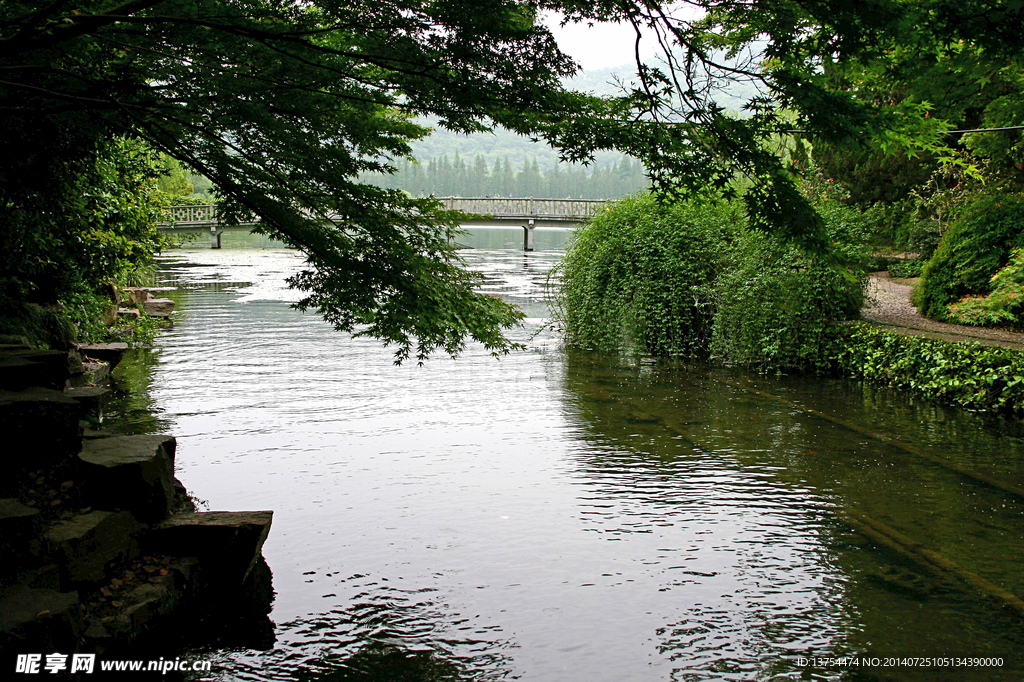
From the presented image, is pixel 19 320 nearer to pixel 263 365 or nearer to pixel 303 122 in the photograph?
pixel 303 122

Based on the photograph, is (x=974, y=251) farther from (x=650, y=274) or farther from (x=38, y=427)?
(x=38, y=427)

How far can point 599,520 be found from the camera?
7.64 meters

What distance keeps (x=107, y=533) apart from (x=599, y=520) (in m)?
4.31

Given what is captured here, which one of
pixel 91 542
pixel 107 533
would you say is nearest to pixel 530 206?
pixel 107 533

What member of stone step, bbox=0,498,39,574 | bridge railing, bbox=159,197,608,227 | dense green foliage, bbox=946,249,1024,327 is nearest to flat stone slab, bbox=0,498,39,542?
stone step, bbox=0,498,39,574

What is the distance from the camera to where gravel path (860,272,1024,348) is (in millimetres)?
14398

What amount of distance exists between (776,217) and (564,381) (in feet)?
29.6

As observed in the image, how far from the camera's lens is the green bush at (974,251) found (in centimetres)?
1709

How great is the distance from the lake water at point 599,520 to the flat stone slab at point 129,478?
1.18 m

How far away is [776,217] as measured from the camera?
17.7 ft

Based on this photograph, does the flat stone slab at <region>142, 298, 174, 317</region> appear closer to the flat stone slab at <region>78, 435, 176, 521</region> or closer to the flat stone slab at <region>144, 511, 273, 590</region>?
the flat stone slab at <region>78, 435, 176, 521</region>

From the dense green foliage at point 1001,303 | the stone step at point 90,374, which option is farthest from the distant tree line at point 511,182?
the stone step at point 90,374

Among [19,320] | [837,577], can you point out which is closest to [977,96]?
[837,577]

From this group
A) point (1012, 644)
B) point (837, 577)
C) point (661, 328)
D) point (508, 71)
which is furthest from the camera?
point (661, 328)
